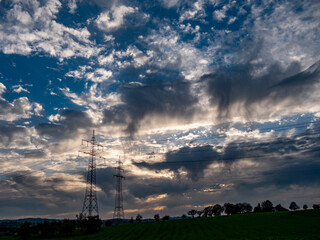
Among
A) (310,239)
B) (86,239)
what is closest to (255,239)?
(310,239)

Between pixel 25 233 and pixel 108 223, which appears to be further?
pixel 108 223

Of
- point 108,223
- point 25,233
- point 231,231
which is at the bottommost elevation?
point 231,231

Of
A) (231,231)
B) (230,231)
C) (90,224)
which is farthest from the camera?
(90,224)

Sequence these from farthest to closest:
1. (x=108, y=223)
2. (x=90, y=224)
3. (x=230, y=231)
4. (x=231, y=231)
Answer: (x=108, y=223), (x=90, y=224), (x=230, y=231), (x=231, y=231)

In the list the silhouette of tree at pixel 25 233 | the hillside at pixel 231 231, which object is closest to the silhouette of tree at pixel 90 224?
the hillside at pixel 231 231

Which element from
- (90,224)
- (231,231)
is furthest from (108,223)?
(231,231)

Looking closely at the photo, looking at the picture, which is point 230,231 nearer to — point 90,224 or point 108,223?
point 90,224

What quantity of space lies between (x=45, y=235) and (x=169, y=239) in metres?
81.3

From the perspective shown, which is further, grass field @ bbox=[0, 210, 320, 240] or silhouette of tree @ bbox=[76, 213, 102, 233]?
silhouette of tree @ bbox=[76, 213, 102, 233]

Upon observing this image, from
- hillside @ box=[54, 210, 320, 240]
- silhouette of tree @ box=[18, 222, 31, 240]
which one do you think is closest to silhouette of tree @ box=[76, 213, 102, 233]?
hillside @ box=[54, 210, 320, 240]

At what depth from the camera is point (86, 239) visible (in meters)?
101

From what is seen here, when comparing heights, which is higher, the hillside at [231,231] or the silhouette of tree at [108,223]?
the silhouette of tree at [108,223]

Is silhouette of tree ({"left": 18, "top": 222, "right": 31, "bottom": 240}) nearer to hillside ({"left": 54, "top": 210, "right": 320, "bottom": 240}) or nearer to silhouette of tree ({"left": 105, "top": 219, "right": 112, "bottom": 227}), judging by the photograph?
hillside ({"left": 54, "top": 210, "right": 320, "bottom": 240})

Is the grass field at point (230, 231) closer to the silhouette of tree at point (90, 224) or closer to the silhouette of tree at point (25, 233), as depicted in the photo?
the silhouette of tree at point (90, 224)
